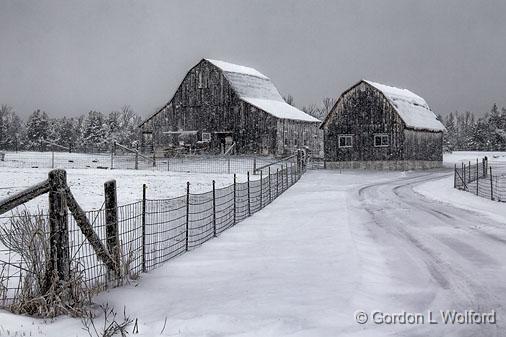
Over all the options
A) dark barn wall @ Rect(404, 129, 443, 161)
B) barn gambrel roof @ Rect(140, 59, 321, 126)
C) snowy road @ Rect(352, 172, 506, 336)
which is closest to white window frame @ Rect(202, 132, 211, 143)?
barn gambrel roof @ Rect(140, 59, 321, 126)

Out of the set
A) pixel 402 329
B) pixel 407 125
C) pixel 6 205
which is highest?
pixel 407 125

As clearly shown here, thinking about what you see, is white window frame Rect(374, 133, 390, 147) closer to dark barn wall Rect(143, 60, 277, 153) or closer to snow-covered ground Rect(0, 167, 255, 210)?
dark barn wall Rect(143, 60, 277, 153)

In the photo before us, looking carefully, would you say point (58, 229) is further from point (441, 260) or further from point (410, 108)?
point (410, 108)

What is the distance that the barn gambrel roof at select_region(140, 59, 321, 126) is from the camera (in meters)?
50.3

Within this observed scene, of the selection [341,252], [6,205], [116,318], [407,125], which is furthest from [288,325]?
[407,125]

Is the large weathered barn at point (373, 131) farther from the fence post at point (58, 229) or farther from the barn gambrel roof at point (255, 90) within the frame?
the fence post at point (58, 229)

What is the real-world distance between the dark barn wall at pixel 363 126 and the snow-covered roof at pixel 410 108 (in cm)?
63

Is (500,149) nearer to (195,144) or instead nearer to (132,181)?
(195,144)

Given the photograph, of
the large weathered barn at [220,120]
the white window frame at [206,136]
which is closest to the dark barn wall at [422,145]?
the large weathered barn at [220,120]

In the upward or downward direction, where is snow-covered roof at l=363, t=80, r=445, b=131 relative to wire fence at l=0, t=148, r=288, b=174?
upward

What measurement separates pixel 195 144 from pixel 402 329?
45.6 m

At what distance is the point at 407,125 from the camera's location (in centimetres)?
4331

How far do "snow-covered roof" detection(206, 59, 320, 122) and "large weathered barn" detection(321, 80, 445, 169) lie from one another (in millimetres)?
5372

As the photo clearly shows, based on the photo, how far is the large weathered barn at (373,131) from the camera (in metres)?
44.2
